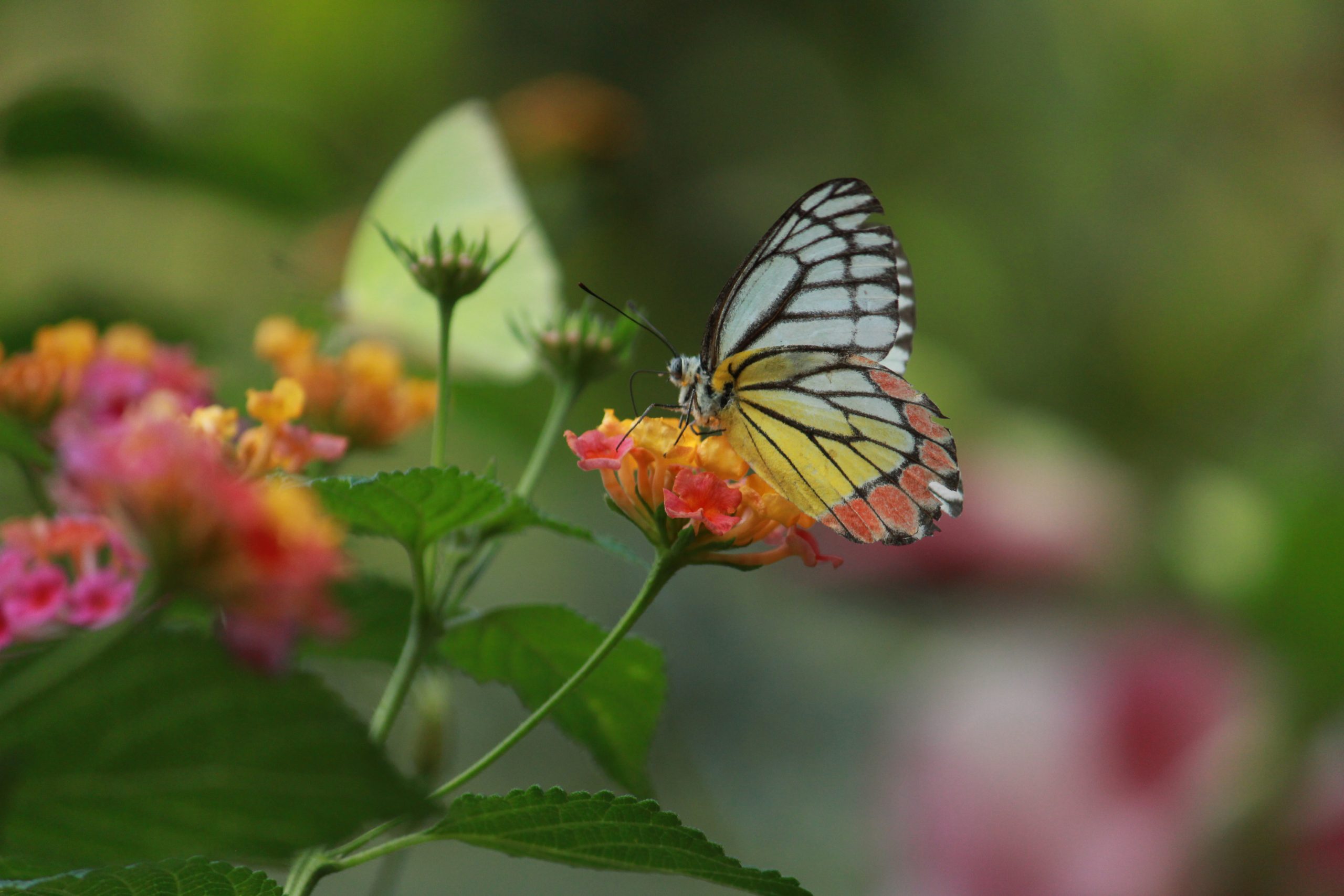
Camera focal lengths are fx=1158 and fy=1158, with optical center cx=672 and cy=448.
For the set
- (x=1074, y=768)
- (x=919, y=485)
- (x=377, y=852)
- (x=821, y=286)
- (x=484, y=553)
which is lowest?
(x=1074, y=768)

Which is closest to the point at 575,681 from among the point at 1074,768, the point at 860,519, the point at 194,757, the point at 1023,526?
the point at 194,757

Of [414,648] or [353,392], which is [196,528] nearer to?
[414,648]

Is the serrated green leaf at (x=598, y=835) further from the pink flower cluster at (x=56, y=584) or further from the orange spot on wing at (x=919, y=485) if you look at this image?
the orange spot on wing at (x=919, y=485)

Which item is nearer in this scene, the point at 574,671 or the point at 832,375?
the point at 574,671

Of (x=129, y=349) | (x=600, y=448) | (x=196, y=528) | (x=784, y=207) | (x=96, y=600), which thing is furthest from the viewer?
(x=784, y=207)

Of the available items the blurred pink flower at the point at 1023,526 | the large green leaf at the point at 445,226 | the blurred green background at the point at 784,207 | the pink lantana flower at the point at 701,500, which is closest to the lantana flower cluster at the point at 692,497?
the pink lantana flower at the point at 701,500

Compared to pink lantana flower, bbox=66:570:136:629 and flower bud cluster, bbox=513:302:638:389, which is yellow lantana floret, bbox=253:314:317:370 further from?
pink lantana flower, bbox=66:570:136:629

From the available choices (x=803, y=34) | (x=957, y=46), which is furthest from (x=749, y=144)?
(x=957, y=46)
